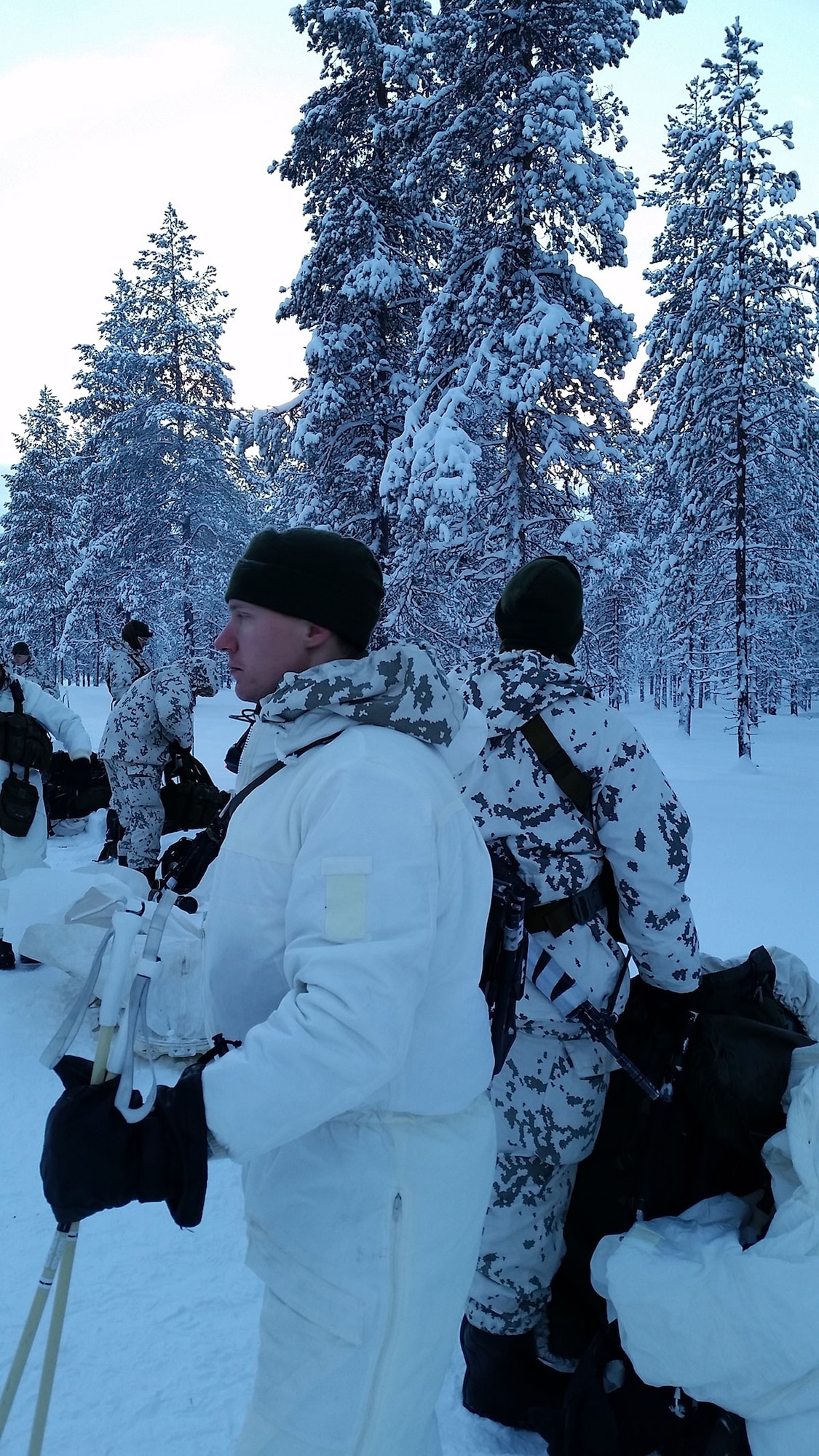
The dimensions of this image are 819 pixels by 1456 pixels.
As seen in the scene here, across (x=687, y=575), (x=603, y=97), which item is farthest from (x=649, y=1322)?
(x=687, y=575)

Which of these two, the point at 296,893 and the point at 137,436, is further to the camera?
the point at 137,436

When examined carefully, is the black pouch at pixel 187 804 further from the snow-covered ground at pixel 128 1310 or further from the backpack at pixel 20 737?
the snow-covered ground at pixel 128 1310

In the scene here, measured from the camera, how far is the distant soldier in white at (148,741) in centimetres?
629

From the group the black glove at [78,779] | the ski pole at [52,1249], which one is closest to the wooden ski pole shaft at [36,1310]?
the ski pole at [52,1249]

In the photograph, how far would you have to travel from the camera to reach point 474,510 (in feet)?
42.6

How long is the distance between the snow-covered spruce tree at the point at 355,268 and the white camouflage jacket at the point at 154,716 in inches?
324

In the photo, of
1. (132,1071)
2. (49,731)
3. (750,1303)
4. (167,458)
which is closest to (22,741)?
(49,731)

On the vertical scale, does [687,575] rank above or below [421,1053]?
above

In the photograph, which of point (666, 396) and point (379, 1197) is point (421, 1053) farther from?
point (666, 396)

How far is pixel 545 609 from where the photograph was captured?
261cm

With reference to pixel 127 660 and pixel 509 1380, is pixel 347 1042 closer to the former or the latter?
pixel 509 1380

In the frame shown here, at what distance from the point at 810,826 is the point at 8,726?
8909mm

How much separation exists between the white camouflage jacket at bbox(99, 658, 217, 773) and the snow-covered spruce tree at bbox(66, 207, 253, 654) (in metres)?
18.6

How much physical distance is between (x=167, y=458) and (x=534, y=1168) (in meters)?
27.0
